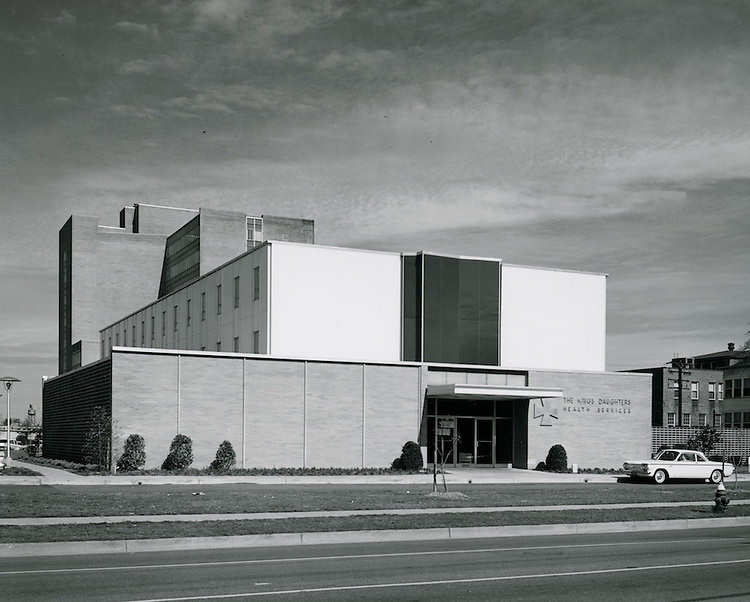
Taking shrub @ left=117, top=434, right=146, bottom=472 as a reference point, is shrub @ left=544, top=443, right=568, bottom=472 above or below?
below

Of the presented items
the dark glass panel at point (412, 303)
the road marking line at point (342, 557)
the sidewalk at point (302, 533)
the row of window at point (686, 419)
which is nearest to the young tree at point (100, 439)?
the sidewalk at point (302, 533)

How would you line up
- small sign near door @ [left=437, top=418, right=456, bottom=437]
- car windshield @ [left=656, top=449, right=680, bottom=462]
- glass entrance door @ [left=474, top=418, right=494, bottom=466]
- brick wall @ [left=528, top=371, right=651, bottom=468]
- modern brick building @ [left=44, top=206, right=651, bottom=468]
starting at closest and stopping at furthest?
1. modern brick building @ [left=44, top=206, right=651, bottom=468]
2. car windshield @ [left=656, top=449, right=680, bottom=462]
3. small sign near door @ [left=437, top=418, right=456, bottom=437]
4. brick wall @ [left=528, top=371, right=651, bottom=468]
5. glass entrance door @ [left=474, top=418, right=494, bottom=466]

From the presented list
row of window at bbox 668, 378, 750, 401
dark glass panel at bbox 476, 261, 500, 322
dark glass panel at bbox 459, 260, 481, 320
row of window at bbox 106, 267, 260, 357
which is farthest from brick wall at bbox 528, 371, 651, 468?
row of window at bbox 668, 378, 750, 401

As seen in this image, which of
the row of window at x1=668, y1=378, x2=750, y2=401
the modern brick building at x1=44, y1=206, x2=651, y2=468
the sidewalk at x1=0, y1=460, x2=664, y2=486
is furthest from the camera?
the row of window at x1=668, y1=378, x2=750, y2=401

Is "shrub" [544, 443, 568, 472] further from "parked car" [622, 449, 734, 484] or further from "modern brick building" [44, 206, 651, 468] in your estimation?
"parked car" [622, 449, 734, 484]

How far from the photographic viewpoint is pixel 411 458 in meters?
41.5

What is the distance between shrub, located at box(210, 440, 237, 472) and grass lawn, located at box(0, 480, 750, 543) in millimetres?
6125

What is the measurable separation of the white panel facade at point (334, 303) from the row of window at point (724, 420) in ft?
158

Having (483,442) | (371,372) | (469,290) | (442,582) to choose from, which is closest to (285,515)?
(442,582)

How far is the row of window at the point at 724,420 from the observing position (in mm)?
86125

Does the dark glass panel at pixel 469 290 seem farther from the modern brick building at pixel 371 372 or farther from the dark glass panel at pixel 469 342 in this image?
the dark glass panel at pixel 469 342

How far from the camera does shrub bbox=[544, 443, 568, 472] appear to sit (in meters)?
44.4

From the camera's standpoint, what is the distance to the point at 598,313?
172 feet

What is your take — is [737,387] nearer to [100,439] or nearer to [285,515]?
[100,439]
